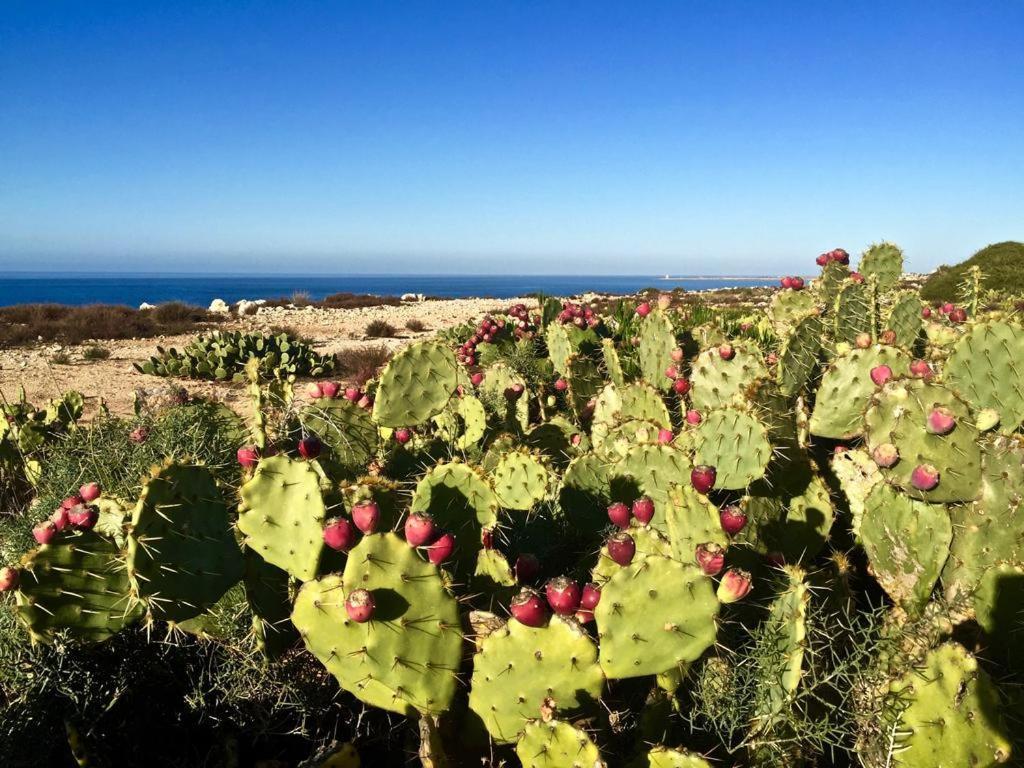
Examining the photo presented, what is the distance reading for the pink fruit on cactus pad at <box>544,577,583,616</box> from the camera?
167 centimetres

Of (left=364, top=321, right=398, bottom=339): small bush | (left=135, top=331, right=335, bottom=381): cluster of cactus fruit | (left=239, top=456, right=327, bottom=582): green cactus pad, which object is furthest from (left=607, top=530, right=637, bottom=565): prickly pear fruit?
(left=364, top=321, right=398, bottom=339): small bush

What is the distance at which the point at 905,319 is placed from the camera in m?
4.90

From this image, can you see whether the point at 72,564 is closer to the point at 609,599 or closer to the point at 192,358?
the point at 609,599

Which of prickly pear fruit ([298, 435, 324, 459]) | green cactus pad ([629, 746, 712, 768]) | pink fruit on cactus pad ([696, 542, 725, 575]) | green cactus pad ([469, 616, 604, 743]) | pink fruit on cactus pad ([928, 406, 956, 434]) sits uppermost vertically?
pink fruit on cactus pad ([928, 406, 956, 434])

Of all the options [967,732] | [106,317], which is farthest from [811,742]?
[106,317]

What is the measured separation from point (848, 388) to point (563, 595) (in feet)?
8.59

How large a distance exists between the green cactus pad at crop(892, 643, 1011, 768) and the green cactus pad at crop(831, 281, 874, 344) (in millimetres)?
3488

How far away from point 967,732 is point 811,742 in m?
0.43

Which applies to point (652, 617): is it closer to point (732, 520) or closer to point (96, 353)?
point (732, 520)

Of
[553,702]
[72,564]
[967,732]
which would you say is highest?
[72,564]

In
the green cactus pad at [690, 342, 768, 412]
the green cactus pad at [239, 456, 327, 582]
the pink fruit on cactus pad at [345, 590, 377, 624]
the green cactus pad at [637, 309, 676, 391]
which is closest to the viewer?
the pink fruit on cactus pad at [345, 590, 377, 624]

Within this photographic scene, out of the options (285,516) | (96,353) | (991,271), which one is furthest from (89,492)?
(991,271)

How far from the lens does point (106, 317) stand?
58.5 ft

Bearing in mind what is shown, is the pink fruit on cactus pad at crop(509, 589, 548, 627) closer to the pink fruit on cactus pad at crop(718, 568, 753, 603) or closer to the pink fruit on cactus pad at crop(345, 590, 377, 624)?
the pink fruit on cactus pad at crop(345, 590, 377, 624)
